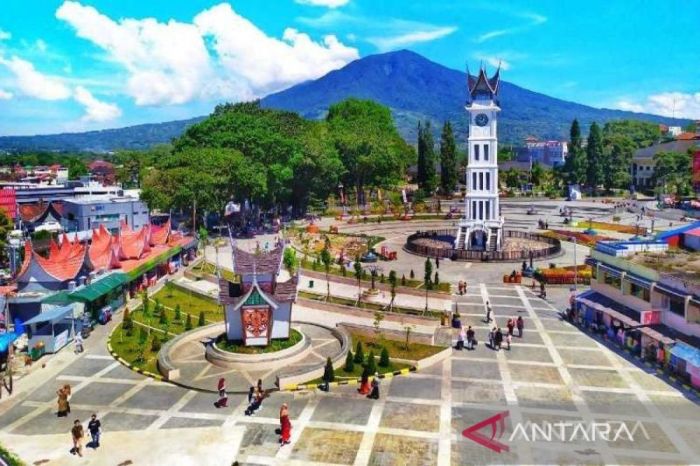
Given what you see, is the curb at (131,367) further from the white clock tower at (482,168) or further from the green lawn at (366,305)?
the white clock tower at (482,168)

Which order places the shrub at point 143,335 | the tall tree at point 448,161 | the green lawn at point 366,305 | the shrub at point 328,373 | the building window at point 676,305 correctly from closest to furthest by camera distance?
the shrub at point 328,373
the building window at point 676,305
the shrub at point 143,335
the green lawn at point 366,305
the tall tree at point 448,161

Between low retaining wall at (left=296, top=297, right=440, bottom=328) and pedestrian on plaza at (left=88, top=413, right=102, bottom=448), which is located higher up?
low retaining wall at (left=296, top=297, right=440, bottom=328)

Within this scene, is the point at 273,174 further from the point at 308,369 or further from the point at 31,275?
the point at 308,369

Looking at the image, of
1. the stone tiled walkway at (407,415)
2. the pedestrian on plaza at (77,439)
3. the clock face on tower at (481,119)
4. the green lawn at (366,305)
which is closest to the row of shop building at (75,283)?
the stone tiled walkway at (407,415)

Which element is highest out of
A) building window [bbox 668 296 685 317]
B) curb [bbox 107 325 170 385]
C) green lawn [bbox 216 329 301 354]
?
building window [bbox 668 296 685 317]

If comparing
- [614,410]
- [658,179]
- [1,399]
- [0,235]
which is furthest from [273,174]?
[658,179]

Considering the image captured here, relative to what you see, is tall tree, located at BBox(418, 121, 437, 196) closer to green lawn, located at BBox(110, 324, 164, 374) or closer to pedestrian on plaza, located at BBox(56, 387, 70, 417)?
green lawn, located at BBox(110, 324, 164, 374)

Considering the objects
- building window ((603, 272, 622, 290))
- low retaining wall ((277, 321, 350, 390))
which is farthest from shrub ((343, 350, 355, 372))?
building window ((603, 272, 622, 290))

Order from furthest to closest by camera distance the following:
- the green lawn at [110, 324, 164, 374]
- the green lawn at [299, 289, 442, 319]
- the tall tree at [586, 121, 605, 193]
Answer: the tall tree at [586, 121, 605, 193] < the green lawn at [299, 289, 442, 319] < the green lawn at [110, 324, 164, 374]
